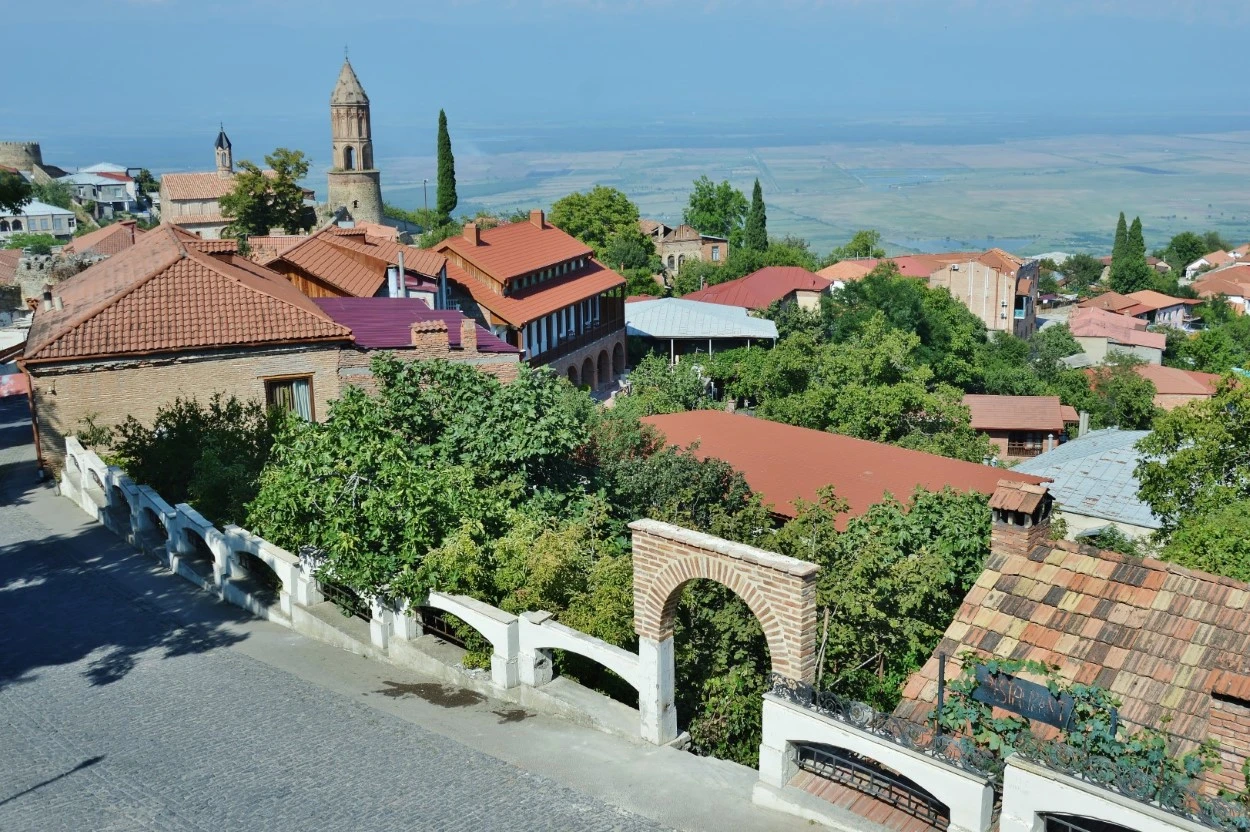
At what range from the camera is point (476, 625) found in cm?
1241

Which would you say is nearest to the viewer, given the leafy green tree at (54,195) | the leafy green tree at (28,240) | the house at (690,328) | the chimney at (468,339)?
the chimney at (468,339)

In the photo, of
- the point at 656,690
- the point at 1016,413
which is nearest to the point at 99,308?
the point at 656,690

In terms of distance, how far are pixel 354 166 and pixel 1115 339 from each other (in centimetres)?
5694

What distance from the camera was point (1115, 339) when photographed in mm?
77938

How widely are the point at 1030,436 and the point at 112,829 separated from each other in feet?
148

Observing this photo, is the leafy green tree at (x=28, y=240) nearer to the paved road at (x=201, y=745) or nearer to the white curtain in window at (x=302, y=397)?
the white curtain in window at (x=302, y=397)

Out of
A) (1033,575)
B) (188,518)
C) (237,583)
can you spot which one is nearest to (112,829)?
(237,583)

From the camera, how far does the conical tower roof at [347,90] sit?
8606 cm

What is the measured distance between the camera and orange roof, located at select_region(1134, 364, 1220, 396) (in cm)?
5866

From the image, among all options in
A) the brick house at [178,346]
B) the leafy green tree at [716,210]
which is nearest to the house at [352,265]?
the brick house at [178,346]

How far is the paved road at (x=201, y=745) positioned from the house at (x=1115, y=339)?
225ft

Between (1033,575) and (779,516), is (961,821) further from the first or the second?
(779,516)

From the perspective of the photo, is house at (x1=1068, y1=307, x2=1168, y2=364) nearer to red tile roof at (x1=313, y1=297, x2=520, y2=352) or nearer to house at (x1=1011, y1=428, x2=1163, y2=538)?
house at (x1=1011, y1=428, x2=1163, y2=538)

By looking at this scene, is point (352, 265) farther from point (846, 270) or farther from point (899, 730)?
point (846, 270)
